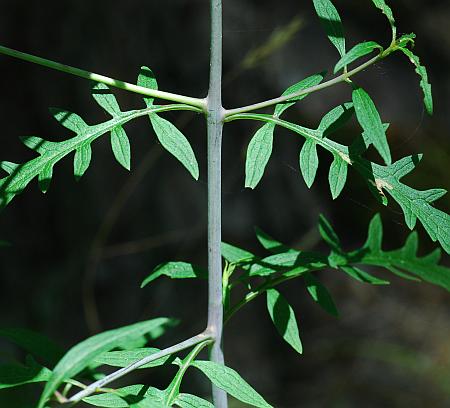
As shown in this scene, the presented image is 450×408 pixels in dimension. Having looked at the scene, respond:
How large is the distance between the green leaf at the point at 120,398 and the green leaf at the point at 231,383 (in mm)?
93

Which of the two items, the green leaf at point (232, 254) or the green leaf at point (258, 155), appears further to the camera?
the green leaf at point (232, 254)

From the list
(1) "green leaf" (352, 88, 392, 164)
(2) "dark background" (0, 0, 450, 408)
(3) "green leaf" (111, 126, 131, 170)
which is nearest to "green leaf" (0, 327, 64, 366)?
(3) "green leaf" (111, 126, 131, 170)

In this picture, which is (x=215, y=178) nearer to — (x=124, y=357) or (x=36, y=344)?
(x=124, y=357)

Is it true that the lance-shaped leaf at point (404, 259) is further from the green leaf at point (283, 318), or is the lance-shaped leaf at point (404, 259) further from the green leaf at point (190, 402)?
the green leaf at point (190, 402)

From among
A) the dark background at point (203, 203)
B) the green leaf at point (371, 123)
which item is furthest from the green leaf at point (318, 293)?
the dark background at point (203, 203)

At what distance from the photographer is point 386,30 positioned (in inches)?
161

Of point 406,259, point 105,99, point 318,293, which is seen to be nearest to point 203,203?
point 406,259

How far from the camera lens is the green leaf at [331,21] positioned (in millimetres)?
906

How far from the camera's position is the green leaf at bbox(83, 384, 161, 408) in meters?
0.91

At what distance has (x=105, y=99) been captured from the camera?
1.00 metres

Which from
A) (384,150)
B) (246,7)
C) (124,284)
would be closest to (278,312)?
(384,150)

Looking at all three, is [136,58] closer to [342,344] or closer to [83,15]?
[83,15]

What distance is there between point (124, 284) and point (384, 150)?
255 centimetres

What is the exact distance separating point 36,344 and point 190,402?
37cm
